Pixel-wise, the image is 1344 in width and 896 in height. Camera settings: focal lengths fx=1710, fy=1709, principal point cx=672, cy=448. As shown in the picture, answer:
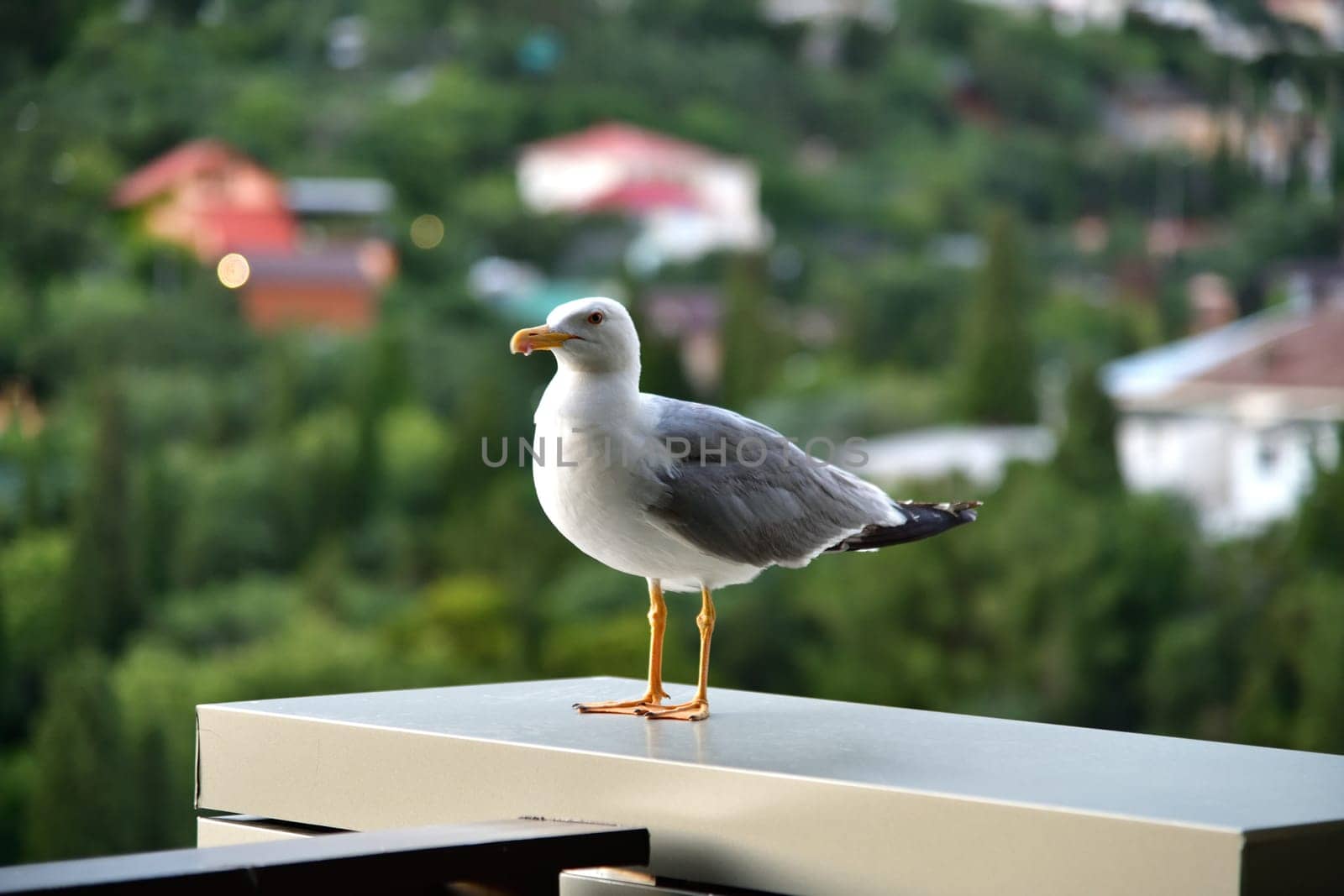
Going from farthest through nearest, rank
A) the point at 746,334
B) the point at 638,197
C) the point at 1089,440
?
the point at 638,197
the point at 746,334
the point at 1089,440

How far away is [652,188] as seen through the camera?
46.8 ft

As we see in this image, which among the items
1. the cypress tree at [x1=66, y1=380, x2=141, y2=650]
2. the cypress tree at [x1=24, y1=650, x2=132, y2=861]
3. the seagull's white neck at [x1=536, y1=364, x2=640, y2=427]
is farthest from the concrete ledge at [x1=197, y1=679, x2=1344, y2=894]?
the cypress tree at [x1=66, y1=380, x2=141, y2=650]

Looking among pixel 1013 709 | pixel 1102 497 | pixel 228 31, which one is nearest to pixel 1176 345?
pixel 1102 497

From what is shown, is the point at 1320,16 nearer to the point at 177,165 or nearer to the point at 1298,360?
the point at 1298,360

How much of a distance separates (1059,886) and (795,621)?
38.3 feet

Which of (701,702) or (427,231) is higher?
(427,231)

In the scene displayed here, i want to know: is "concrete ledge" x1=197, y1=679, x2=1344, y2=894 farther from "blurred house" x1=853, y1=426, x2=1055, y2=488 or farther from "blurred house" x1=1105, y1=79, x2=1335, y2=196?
"blurred house" x1=1105, y1=79, x2=1335, y2=196

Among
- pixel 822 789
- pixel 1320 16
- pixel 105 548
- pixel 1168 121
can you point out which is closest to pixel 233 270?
pixel 105 548

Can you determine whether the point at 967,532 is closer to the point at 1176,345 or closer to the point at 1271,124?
the point at 1176,345

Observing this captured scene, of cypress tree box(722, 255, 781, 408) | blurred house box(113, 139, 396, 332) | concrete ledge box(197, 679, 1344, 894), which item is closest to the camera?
concrete ledge box(197, 679, 1344, 894)

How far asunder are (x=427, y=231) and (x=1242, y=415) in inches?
262

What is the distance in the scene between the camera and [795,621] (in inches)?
498

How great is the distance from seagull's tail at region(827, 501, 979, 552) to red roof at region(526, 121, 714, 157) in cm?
1283

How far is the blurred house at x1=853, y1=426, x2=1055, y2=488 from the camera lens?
12.3m
